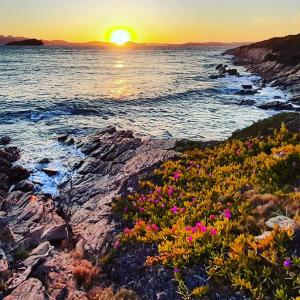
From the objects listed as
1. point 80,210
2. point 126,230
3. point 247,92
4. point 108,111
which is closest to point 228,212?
point 126,230

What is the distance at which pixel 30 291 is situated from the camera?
30.2 ft

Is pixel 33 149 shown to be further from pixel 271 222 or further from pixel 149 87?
pixel 149 87

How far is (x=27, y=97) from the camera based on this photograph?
46312 millimetres

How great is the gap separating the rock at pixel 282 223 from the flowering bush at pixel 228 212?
0.18m

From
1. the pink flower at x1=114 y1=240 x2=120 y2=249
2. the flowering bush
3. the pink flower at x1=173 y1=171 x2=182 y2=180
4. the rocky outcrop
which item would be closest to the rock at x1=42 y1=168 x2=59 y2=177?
the rocky outcrop

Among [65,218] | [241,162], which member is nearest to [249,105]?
[241,162]

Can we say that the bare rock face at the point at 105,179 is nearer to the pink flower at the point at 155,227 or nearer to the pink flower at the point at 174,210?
the pink flower at the point at 155,227

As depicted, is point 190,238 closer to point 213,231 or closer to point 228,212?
point 213,231

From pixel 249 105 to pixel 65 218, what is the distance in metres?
32.8

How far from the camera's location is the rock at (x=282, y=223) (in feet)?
28.7

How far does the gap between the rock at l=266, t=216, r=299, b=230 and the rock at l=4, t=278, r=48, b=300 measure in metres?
5.65

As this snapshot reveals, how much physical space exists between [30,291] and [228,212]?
540 cm

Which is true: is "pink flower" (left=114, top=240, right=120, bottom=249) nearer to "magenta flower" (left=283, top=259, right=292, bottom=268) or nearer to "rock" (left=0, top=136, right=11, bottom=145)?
"magenta flower" (left=283, top=259, right=292, bottom=268)

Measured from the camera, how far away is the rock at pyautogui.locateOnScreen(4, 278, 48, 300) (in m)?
9.01
